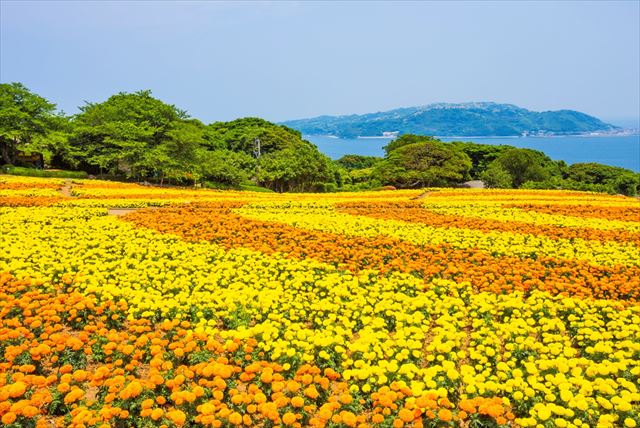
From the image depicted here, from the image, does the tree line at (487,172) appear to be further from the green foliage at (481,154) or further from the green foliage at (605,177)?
the green foliage at (481,154)

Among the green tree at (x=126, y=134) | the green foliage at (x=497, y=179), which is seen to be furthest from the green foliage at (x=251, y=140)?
the green foliage at (x=497, y=179)

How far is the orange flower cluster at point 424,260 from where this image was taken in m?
9.84

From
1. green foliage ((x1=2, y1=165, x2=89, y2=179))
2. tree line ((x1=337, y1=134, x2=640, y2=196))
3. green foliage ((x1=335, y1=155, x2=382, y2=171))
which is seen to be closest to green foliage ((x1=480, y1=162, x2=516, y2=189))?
tree line ((x1=337, y1=134, x2=640, y2=196))

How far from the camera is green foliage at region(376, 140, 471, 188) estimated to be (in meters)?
54.4

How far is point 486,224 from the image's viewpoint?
17.3 metres

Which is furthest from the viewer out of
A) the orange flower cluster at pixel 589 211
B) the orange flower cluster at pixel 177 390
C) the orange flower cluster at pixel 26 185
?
the orange flower cluster at pixel 26 185

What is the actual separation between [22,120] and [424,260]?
3651 cm

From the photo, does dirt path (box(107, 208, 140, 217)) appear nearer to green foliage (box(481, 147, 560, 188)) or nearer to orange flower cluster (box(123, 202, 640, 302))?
orange flower cluster (box(123, 202, 640, 302))

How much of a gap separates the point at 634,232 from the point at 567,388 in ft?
43.9

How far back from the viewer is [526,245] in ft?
45.7

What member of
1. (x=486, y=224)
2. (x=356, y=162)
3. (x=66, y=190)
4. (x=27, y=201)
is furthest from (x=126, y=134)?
(x=356, y=162)

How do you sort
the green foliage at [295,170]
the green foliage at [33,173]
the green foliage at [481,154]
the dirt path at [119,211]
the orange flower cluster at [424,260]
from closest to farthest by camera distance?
the orange flower cluster at [424,260] → the dirt path at [119,211] → the green foliage at [33,173] → the green foliage at [295,170] → the green foliage at [481,154]

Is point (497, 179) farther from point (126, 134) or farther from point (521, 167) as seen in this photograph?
point (126, 134)

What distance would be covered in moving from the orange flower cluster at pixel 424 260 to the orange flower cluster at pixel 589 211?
924 cm
